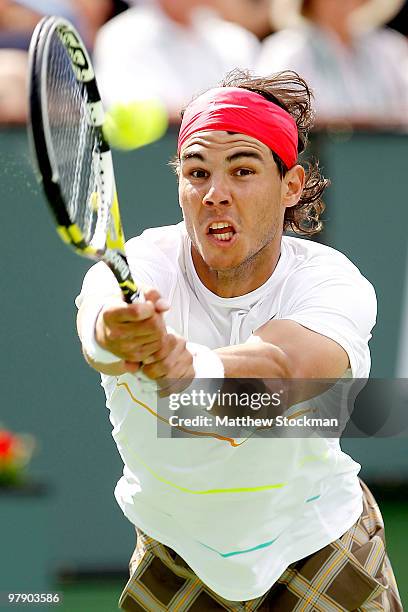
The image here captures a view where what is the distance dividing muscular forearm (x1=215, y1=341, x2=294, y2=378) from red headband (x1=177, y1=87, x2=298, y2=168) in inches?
21.4

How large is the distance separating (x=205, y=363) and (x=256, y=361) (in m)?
0.11

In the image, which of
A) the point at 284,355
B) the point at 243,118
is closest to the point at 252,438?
the point at 284,355

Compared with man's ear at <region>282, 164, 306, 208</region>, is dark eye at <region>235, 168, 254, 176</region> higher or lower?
higher

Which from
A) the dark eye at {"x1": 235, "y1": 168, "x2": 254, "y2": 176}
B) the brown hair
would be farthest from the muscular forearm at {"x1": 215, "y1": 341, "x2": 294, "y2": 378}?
the brown hair

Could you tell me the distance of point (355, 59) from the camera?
14.0 ft

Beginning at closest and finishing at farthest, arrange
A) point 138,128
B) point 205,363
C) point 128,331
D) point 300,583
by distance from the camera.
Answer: point 128,331
point 205,363
point 300,583
point 138,128

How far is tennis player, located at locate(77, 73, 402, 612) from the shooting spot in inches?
89.5

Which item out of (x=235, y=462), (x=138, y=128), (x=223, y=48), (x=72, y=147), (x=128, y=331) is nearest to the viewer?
(x=128, y=331)

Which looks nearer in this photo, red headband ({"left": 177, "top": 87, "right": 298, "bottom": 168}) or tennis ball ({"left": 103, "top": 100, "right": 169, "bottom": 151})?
red headband ({"left": 177, "top": 87, "right": 298, "bottom": 168})

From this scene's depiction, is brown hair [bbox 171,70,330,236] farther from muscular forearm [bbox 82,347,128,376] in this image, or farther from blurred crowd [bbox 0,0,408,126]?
blurred crowd [bbox 0,0,408,126]

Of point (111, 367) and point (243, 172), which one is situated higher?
point (243, 172)

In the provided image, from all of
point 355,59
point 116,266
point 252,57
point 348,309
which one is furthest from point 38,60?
point 355,59

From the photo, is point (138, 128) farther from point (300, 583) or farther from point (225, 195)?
point (300, 583)

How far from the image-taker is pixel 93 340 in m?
1.93
